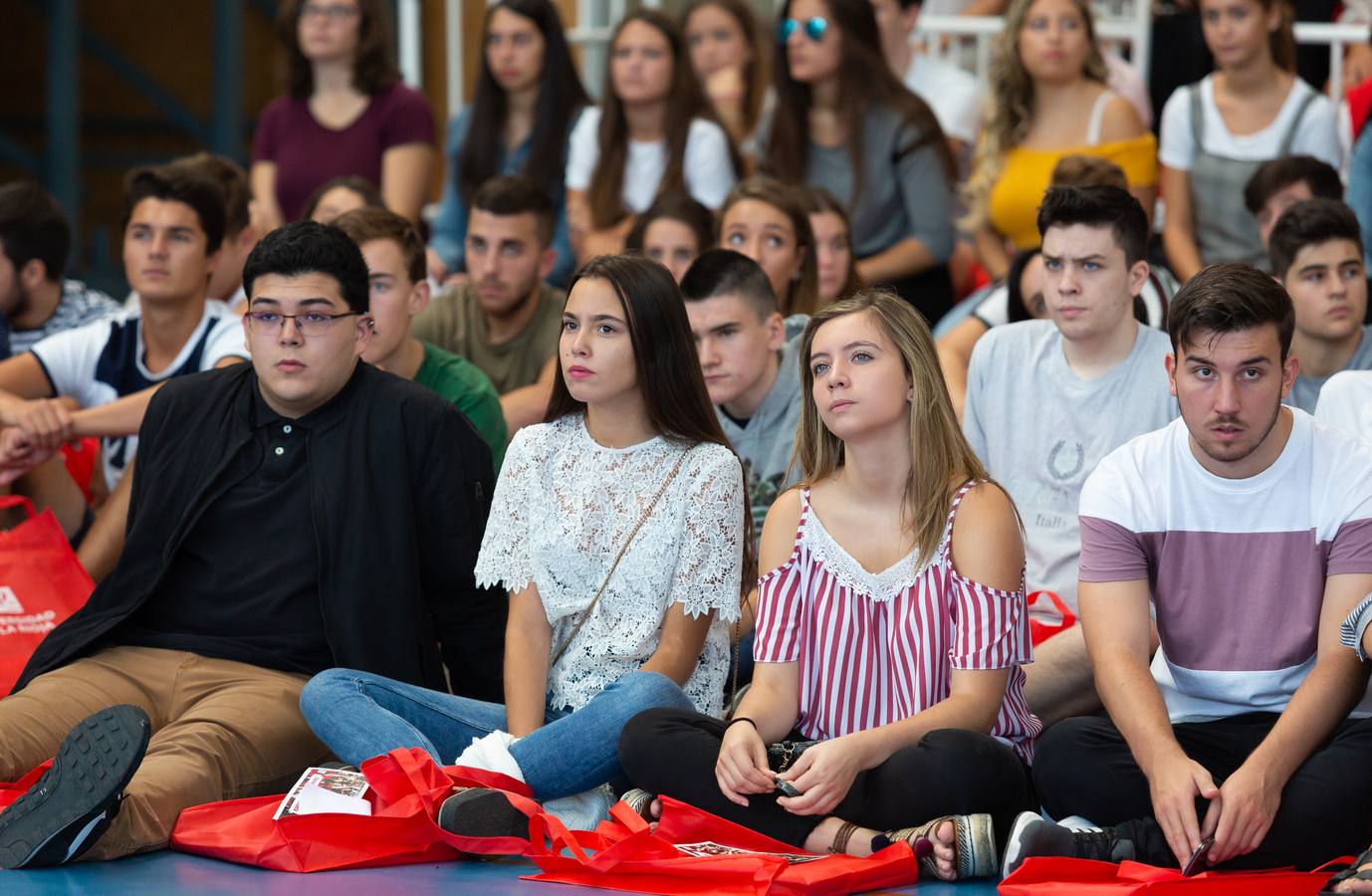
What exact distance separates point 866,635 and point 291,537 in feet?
3.74

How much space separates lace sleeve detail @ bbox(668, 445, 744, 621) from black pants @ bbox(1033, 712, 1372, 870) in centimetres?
65

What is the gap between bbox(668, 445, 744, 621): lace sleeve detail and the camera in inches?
127

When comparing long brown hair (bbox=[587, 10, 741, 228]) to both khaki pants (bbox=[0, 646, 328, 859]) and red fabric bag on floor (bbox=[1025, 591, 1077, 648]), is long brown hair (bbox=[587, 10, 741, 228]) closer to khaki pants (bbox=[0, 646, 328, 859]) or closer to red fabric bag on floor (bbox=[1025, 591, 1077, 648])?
red fabric bag on floor (bbox=[1025, 591, 1077, 648])

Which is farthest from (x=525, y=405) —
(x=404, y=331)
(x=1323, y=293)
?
(x=1323, y=293)

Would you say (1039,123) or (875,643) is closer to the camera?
(875,643)

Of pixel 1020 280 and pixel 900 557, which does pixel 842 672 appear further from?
pixel 1020 280

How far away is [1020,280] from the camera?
4410 millimetres

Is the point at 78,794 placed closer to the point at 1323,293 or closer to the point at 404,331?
the point at 404,331

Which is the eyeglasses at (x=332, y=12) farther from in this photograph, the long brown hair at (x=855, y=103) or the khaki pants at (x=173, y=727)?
the khaki pants at (x=173, y=727)

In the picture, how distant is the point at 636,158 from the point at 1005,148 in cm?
112

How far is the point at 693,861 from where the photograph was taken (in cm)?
271

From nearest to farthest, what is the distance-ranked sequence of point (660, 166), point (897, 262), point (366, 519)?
point (366, 519) → point (897, 262) → point (660, 166)

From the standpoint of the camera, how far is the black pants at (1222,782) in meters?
2.66

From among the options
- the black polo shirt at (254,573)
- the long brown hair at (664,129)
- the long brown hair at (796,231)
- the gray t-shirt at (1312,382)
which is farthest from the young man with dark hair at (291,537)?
the long brown hair at (664,129)
